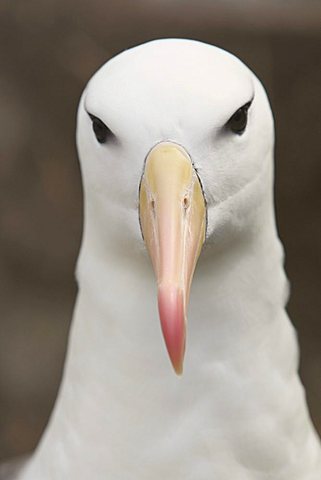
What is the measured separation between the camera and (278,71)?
237 centimetres

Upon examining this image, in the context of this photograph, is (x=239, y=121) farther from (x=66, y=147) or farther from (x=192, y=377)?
(x=66, y=147)

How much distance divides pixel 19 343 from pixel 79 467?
4.67 ft

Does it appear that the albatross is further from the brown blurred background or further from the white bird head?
the brown blurred background

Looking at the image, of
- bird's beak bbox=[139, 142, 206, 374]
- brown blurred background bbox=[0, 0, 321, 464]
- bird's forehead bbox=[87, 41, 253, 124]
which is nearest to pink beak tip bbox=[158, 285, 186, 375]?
bird's beak bbox=[139, 142, 206, 374]

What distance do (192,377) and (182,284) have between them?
239 millimetres

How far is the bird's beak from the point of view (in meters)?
0.92

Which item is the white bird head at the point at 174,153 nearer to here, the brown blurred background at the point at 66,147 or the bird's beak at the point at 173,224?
the bird's beak at the point at 173,224

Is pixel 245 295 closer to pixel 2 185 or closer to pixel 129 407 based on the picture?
pixel 129 407

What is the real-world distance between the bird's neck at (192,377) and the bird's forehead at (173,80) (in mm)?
163

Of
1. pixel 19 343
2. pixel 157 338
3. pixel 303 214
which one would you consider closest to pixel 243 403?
pixel 157 338

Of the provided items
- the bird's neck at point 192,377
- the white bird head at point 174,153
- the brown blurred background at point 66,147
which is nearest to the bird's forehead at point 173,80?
the white bird head at point 174,153

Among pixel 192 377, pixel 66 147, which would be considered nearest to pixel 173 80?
pixel 192 377

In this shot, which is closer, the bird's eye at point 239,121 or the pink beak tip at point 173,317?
the pink beak tip at point 173,317

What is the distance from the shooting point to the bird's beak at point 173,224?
0.92 meters
